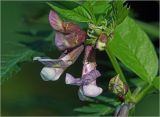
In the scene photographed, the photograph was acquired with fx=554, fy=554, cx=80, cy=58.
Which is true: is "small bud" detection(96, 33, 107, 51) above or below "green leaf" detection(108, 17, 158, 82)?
above

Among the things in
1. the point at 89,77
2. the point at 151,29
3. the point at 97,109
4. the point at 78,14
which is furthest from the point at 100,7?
the point at 151,29

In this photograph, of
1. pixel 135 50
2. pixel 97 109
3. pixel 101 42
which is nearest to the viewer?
pixel 101 42

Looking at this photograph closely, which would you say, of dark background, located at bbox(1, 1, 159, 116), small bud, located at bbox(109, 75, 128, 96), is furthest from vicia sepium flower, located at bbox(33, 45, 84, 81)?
dark background, located at bbox(1, 1, 159, 116)

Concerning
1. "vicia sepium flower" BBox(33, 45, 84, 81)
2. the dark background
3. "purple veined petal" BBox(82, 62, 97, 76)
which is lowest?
the dark background

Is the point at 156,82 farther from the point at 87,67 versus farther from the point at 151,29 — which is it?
the point at 151,29

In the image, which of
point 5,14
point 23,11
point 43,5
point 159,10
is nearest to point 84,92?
point 159,10

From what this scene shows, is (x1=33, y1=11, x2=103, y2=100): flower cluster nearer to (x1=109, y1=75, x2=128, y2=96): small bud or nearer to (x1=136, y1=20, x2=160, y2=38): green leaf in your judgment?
(x1=109, y1=75, x2=128, y2=96): small bud

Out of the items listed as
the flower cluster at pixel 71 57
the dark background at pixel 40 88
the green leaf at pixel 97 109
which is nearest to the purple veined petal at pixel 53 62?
the flower cluster at pixel 71 57

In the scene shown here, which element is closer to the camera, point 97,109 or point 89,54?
point 89,54
